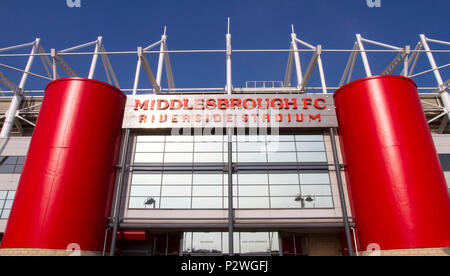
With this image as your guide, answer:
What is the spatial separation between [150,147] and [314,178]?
46.6 ft

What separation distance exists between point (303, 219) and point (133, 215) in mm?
13160

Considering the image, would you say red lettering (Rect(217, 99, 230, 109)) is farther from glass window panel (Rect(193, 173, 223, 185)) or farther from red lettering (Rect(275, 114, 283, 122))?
glass window panel (Rect(193, 173, 223, 185))

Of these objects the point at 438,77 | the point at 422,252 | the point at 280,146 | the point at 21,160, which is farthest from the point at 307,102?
the point at 21,160

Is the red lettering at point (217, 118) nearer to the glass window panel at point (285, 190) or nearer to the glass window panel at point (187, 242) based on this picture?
the glass window panel at point (285, 190)

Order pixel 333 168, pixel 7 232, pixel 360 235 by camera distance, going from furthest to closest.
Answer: pixel 333 168, pixel 360 235, pixel 7 232

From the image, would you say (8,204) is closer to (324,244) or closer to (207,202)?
(207,202)

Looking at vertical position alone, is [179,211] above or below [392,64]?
below

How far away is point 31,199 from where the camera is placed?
18.3 m

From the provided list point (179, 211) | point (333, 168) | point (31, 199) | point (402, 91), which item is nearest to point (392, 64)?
point (402, 91)

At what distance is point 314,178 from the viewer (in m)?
22.8

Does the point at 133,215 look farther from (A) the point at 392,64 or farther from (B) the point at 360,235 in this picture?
(A) the point at 392,64

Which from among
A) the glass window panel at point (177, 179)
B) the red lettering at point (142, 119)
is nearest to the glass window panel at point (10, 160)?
the red lettering at point (142, 119)

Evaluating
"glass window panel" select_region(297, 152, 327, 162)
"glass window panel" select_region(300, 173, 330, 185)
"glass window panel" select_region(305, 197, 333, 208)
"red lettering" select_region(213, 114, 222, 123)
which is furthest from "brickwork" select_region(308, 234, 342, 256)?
"red lettering" select_region(213, 114, 222, 123)

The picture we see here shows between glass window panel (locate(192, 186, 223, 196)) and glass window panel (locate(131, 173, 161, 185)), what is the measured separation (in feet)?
10.3
